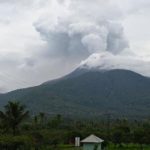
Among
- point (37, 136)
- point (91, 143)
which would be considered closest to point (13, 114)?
point (37, 136)

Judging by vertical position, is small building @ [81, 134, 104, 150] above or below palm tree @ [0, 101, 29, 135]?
below

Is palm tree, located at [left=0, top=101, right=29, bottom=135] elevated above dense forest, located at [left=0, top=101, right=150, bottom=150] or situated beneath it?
elevated above

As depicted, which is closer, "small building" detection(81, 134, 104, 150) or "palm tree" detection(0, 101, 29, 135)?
"palm tree" detection(0, 101, 29, 135)

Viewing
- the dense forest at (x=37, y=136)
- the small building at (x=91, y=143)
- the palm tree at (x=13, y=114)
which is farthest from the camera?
the small building at (x=91, y=143)

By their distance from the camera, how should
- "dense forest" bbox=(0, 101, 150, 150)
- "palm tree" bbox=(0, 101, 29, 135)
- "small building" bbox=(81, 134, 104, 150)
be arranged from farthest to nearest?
"small building" bbox=(81, 134, 104, 150) < "palm tree" bbox=(0, 101, 29, 135) < "dense forest" bbox=(0, 101, 150, 150)

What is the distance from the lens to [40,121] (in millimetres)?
110938

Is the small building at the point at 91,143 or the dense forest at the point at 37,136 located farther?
the small building at the point at 91,143

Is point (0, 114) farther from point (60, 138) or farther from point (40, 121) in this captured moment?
point (40, 121)

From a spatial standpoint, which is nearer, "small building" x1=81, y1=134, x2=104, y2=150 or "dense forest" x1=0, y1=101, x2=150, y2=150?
"dense forest" x1=0, y1=101, x2=150, y2=150

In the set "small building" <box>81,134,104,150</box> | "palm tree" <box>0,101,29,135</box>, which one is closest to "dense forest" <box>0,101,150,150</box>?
"palm tree" <box>0,101,29,135</box>

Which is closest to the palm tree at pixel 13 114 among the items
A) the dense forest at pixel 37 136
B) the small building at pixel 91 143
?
the dense forest at pixel 37 136

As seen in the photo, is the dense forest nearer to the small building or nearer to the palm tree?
the palm tree

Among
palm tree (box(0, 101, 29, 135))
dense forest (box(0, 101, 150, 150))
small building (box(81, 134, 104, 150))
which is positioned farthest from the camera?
small building (box(81, 134, 104, 150))

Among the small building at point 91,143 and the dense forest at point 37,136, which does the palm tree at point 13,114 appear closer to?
the dense forest at point 37,136
